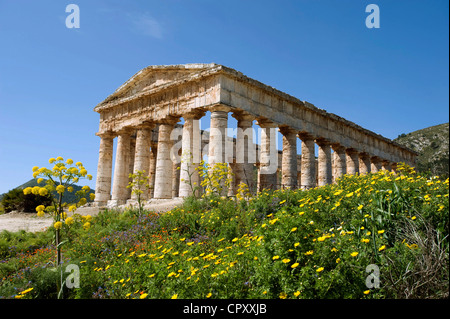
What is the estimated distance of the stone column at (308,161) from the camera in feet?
77.3

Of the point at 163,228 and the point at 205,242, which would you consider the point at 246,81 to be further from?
the point at 205,242

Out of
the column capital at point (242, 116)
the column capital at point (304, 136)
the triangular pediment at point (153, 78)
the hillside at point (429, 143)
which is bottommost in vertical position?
the column capital at point (304, 136)

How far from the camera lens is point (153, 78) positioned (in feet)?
74.6

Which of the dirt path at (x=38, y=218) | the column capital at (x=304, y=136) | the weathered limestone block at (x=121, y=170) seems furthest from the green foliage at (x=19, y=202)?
the column capital at (x=304, y=136)

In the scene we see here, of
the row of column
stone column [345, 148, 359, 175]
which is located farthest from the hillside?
the row of column

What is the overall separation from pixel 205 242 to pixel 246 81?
12456 millimetres

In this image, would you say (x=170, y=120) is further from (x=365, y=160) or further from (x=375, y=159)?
(x=375, y=159)

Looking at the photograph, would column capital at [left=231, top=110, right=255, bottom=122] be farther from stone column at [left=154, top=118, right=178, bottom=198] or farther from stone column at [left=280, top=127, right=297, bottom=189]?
stone column at [left=154, top=118, right=178, bottom=198]

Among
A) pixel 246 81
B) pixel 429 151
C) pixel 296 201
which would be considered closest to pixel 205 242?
pixel 296 201

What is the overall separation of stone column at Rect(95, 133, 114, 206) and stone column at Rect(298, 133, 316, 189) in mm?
Result: 13855

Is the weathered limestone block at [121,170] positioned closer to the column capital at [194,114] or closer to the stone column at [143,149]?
the stone column at [143,149]

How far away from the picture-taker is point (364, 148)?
97.9ft

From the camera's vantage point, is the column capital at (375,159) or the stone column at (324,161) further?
the column capital at (375,159)

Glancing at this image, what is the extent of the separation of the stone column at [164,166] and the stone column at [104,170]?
586cm
